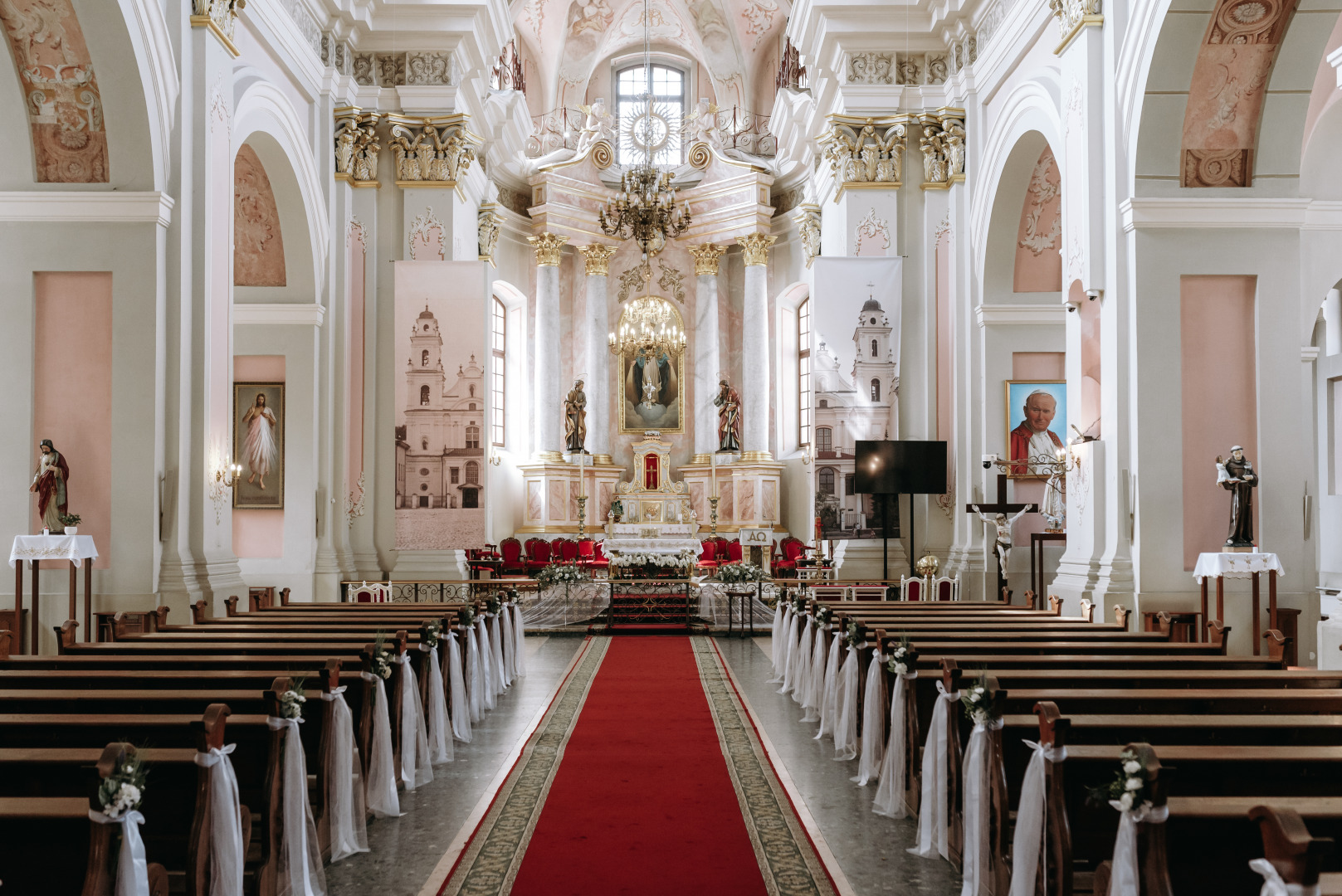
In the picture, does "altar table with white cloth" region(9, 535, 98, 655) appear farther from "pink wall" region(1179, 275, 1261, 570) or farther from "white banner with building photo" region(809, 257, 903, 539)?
"white banner with building photo" region(809, 257, 903, 539)

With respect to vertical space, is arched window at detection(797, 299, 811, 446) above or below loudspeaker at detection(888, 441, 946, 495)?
above

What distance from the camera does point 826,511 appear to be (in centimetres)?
1383

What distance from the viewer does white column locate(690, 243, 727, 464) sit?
20.8 m

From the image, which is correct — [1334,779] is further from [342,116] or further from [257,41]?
[342,116]

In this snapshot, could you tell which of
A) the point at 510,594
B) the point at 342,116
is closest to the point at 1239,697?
the point at 510,594

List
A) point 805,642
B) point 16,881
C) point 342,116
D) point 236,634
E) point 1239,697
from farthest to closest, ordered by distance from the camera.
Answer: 1. point 342,116
2. point 805,642
3. point 236,634
4. point 1239,697
5. point 16,881

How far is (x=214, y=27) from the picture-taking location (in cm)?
959

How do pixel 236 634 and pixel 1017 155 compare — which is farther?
pixel 1017 155

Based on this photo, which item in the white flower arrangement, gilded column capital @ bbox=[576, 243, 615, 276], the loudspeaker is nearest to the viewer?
the white flower arrangement

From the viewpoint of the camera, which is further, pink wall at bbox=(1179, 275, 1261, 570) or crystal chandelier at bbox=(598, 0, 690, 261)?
crystal chandelier at bbox=(598, 0, 690, 261)

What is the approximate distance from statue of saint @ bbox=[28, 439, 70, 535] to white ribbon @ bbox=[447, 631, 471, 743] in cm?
348

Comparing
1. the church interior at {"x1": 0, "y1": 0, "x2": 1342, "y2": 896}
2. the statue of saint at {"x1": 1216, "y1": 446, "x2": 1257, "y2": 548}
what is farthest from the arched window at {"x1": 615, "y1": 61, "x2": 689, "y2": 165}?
the statue of saint at {"x1": 1216, "y1": 446, "x2": 1257, "y2": 548}

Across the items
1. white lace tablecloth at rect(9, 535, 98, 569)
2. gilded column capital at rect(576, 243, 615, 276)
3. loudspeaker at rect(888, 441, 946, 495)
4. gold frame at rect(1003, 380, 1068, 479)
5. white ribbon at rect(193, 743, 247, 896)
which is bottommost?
white ribbon at rect(193, 743, 247, 896)

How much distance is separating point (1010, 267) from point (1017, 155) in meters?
1.33
